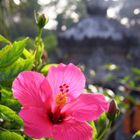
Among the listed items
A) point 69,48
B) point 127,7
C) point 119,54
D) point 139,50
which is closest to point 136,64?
point 139,50

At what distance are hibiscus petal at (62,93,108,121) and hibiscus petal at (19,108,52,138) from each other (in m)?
Result: 0.05

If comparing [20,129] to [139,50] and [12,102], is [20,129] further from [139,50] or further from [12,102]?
[139,50]

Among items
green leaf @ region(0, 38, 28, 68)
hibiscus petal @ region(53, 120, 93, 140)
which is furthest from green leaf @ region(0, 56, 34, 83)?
hibiscus petal @ region(53, 120, 93, 140)

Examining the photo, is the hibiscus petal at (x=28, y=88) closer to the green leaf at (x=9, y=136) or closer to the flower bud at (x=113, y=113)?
the green leaf at (x=9, y=136)

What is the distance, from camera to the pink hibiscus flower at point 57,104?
593mm

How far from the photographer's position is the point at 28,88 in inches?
24.0

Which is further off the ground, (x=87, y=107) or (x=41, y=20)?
(x=41, y=20)

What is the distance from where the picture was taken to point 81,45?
7.12 metres

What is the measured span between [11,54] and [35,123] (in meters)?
0.13

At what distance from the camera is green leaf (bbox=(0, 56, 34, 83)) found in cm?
68

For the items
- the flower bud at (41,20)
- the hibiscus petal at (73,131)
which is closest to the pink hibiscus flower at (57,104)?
the hibiscus petal at (73,131)

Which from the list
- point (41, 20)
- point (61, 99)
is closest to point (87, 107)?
point (61, 99)

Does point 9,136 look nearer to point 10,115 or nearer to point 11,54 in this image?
point 10,115

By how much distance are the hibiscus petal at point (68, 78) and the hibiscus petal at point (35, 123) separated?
69 mm
